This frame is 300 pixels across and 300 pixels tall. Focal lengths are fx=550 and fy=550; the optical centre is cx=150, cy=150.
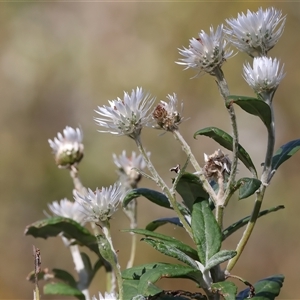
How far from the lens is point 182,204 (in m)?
0.92

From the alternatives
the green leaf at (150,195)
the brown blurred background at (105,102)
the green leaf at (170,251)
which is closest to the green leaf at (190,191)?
the green leaf at (150,195)

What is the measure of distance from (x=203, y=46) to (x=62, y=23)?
3890 mm

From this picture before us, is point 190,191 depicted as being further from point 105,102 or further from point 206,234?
point 105,102

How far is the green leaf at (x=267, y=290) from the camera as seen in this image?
2.69 feet

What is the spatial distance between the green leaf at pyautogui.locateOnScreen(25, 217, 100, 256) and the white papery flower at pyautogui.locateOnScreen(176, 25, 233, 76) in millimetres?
390

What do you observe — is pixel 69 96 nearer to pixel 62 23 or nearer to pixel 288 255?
pixel 62 23

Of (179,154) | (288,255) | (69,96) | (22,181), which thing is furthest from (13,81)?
(288,255)

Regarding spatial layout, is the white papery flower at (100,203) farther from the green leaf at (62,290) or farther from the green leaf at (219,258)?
the green leaf at (62,290)

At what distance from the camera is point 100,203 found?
31.8 inches

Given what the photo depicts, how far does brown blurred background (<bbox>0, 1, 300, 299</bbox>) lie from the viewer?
3432 millimetres

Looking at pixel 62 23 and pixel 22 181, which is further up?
pixel 62 23

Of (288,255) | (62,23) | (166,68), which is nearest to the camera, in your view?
(288,255)

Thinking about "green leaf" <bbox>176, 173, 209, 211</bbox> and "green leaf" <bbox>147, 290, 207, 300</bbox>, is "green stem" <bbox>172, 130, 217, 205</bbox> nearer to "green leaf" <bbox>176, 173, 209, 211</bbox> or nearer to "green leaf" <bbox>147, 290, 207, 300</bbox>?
"green leaf" <bbox>176, 173, 209, 211</bbox>

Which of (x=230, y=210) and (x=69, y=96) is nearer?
(x=230, y=210)
